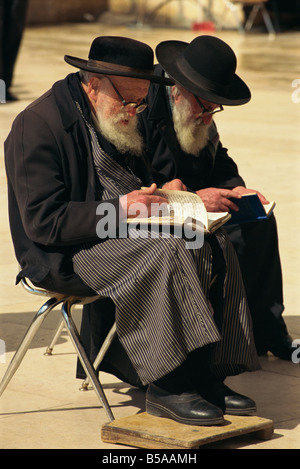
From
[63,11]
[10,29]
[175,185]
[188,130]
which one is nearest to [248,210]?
[175,185]

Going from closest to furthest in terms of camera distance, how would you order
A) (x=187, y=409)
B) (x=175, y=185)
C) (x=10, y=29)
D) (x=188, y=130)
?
(x=187, y=409), (x=175, y=185), (x=188, y=130), (x=10, y=29)

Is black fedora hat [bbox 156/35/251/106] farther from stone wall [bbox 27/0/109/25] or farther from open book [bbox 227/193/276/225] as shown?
stone wall [bbox 27/0/109/25]

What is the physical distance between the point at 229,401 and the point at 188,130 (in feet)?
3.87

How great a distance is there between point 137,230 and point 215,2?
59.9 feet

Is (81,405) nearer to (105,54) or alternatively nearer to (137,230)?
(137,230)

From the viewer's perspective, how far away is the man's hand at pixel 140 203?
3729 millimetres

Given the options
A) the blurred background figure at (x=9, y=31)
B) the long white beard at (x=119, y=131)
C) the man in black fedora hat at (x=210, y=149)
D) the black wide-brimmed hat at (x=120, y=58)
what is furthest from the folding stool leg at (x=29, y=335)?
the blurred background figure at (x=9, y=31)

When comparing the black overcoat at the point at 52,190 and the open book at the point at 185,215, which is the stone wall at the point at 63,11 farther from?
the open book at the point at 185,215

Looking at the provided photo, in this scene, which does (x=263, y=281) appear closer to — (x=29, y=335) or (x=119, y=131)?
(x=119, y=131)

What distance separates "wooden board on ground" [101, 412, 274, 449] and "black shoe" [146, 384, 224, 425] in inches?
0.9

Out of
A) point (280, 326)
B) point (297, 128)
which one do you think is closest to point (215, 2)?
point (297, 128)

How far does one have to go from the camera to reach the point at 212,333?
11.7ft

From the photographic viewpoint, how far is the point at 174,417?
371 centimetres

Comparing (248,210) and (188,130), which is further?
(188,130)
